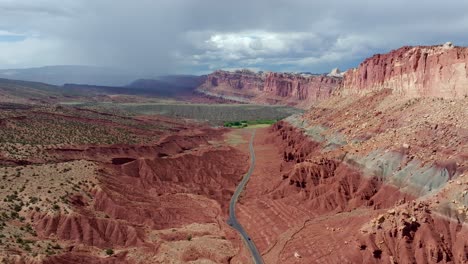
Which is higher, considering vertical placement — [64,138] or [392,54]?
[392,54]

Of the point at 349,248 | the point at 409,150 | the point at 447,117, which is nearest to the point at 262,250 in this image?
the point at 349,248

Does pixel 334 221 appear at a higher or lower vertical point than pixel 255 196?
higher

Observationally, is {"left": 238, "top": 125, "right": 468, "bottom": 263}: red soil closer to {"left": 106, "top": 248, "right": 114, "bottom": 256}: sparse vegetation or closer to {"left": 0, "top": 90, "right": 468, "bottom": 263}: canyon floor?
{"left": 0, "top": 90, "right": 468, "bottom": 263}: canyon floor

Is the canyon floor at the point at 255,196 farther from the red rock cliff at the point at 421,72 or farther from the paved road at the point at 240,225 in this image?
the red rock cliff at the point at 421,72

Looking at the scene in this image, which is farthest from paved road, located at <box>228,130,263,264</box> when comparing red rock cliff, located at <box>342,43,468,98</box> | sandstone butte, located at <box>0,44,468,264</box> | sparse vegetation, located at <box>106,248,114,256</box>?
red rock cliff, located at <box>342,43,468,98</box>

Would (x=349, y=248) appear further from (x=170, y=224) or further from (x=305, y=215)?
(x=170, y=224)

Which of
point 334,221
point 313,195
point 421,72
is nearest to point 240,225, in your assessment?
point 334,221

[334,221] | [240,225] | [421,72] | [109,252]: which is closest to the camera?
[109,252]

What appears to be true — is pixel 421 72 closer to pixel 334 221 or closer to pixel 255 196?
pixel 334 221
